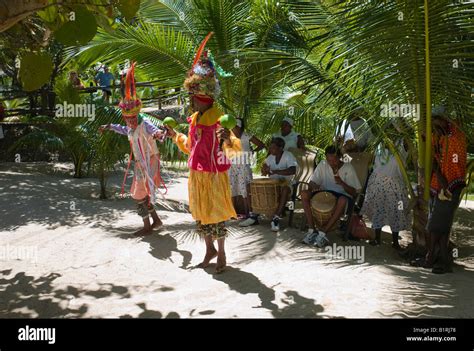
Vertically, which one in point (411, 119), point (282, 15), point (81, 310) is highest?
point (282, 15)

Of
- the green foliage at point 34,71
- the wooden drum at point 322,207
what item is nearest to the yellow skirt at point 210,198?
the wooden drum at point 322,207

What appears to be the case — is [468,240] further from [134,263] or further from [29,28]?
[29,28]

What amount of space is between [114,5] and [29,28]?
4.13 feet

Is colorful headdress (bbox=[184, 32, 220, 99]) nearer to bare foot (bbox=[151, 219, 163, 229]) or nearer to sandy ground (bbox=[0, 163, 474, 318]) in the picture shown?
sandy ground (bbox=[0, 163, 474, 318])

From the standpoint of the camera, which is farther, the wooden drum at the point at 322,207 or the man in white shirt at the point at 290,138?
the man in white shirt at the point at 290,138

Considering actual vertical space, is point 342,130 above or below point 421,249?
above

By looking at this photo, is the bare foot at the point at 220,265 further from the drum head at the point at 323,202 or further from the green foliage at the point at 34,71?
the green foliage at the point at 34,71

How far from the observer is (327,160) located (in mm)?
6238

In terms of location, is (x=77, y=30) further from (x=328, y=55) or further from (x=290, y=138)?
(x=290, y=138)

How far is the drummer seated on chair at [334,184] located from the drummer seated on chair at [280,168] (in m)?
0.43

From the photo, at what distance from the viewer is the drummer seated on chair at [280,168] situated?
6.59 m

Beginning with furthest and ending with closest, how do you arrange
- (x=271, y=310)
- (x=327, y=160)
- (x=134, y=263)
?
(x=327, y=160)
(x=134, y=263)
(x=271, y=310)

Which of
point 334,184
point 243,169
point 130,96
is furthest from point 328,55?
point 130,96

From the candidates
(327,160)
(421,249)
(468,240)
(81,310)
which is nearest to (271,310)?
(81,310)
